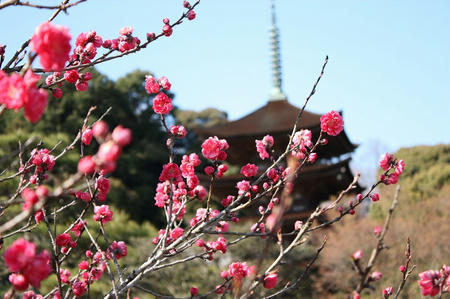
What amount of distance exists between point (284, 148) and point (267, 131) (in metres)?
0.70

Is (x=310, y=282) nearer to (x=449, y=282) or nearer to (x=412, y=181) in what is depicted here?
(x=412, y=181)

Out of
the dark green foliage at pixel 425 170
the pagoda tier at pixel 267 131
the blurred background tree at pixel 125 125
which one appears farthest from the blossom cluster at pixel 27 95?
the dark green foliage at pixel 425 170

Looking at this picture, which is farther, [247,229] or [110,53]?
[247,229]

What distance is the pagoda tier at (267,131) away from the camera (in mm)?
16688

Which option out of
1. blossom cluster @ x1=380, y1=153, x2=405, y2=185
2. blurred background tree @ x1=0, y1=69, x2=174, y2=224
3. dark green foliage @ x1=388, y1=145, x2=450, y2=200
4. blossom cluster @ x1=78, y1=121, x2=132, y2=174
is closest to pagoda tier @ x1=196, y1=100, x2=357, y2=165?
dark green foliage @ x1=388, y1=145, x2=450, y2=200

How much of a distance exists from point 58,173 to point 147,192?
21.1ft

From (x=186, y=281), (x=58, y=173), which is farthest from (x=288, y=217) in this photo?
(x=58, y=173)

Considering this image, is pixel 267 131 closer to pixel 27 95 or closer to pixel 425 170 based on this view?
pixel 425 170

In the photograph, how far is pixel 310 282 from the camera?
13688mm

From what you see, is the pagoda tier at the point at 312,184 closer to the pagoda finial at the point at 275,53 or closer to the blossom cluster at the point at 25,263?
the pagoda finial at the point at 275,53

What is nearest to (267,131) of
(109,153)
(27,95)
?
(27,95)

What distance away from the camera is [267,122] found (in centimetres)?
1822

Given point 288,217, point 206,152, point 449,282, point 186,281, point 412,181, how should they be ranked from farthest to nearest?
point 412,181, point 288,217, point 186,281, point 206,152, point 449,282

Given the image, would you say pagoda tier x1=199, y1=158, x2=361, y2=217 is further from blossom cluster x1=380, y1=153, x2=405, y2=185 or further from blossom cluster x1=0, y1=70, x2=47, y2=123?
blossom cluster x1=0, y1=70, x2=47, y2=123
